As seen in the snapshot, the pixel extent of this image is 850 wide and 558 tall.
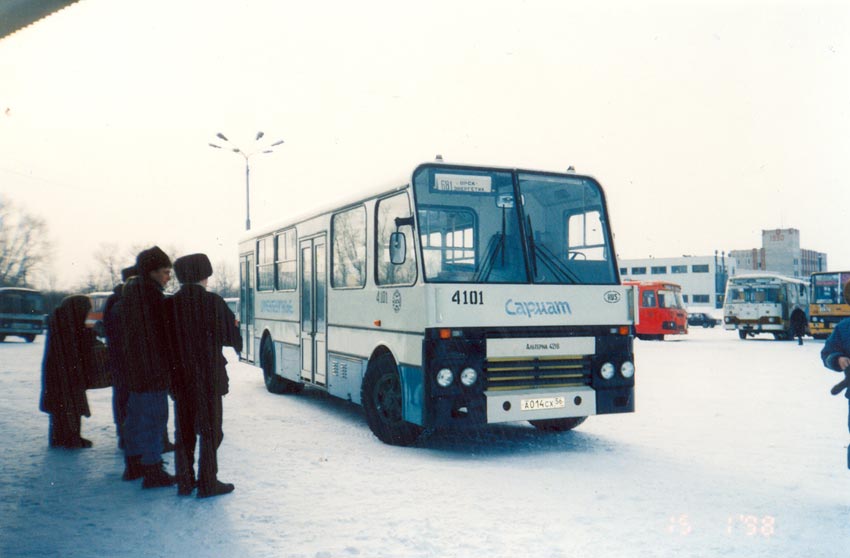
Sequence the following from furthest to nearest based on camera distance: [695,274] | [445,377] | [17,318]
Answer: [695,274]
[17,318]
[445,377]

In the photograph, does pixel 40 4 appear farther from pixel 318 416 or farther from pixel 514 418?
pixel 318 416

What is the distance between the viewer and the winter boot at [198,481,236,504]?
599cm

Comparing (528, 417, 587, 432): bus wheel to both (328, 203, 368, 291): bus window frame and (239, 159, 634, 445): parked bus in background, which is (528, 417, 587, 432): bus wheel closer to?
(239, 159, 634, 445): parked bus in background

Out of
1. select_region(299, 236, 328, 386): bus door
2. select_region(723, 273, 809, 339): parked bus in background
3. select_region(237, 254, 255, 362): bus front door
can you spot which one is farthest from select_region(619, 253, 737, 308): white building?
select_region(299, 236, 328, 386): bus door

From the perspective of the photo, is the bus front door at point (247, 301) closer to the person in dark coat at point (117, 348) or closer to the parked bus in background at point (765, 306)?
the person in dark coat at point (117, 348)

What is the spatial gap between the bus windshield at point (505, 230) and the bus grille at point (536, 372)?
80 centimetres

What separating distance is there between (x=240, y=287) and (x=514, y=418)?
8808mm

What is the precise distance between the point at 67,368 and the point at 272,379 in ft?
17.2

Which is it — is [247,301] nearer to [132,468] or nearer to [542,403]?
[132,468]

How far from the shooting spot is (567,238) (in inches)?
323

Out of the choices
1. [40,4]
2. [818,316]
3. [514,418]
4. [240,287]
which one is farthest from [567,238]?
[818,316]

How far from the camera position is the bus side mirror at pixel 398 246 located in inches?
309

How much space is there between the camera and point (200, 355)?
5832 millimetres

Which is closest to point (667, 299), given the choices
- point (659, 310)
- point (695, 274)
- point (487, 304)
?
point (659, 310)
